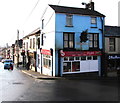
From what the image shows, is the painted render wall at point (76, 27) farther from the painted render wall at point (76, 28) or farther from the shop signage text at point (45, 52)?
the shop signage text at point (45, 52)

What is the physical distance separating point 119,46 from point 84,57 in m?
5.92

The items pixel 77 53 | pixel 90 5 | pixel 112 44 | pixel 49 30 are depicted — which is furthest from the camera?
pixel 90 5

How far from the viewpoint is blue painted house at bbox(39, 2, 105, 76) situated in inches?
938

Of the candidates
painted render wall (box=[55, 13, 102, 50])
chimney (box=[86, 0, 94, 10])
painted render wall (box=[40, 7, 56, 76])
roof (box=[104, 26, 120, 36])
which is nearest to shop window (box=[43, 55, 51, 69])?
painted render wall (box=[40, 7, 56, 76])

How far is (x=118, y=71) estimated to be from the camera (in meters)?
26.0

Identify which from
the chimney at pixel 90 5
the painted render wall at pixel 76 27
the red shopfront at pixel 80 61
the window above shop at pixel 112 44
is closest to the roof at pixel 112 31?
the window above shop at pixel 112 44

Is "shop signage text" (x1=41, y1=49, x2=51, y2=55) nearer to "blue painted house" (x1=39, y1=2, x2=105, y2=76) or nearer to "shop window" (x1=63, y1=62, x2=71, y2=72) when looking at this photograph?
"blue painted house" (x1=39, y1=2, x2=105, y2=76)

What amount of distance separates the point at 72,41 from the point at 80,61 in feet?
9.41

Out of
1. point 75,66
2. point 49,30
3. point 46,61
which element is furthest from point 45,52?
point 75,66

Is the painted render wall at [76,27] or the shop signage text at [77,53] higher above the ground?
the painted render wall at [76,27]

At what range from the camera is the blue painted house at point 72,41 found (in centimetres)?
2383

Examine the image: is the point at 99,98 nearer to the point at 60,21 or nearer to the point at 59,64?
the point at 59,64

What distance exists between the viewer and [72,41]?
24766 mm

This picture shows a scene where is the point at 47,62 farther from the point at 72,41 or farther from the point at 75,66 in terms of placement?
the point at 72,41
